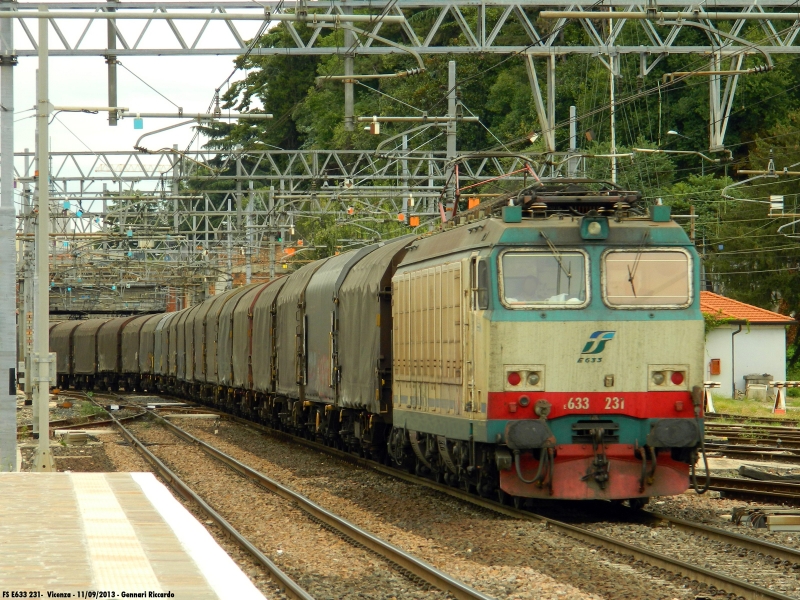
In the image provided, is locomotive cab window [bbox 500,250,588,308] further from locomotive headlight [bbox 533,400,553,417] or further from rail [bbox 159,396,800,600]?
rail [bbox 159,396,800,600]

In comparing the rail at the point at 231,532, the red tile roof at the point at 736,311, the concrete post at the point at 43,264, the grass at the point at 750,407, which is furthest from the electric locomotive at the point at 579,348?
the red tile roof at the point at 736,311

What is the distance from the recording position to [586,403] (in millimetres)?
12422

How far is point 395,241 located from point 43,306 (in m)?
5.34

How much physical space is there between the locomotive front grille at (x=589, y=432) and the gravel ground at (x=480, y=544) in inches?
39.6

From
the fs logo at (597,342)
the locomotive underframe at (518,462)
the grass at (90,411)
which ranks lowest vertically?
the grass at (90,411)

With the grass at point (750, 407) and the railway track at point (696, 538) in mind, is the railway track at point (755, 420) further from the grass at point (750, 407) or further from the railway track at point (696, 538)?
the railway track at point (696, 538)

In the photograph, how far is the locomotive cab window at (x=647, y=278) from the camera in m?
12.7

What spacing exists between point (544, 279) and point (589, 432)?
1.61 metres

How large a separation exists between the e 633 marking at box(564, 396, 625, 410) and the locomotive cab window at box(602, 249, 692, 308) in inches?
37.9

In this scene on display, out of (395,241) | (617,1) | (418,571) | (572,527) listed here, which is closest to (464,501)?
(572,527)

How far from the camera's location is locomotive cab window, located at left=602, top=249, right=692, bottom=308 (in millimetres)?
12727

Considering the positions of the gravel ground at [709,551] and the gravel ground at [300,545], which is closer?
the gravel ground at [709,551]

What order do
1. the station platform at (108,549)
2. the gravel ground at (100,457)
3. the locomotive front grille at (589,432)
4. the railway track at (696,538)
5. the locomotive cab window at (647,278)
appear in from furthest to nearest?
1. the gravel ground at (100,457)
2. the locomotive cab window at (647,278)
3. the locomotive front grille at (589,432)
4. the railway track at (696,538)
5. the station platform at (108,549)

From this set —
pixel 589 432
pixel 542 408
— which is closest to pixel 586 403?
pixel 589 432
